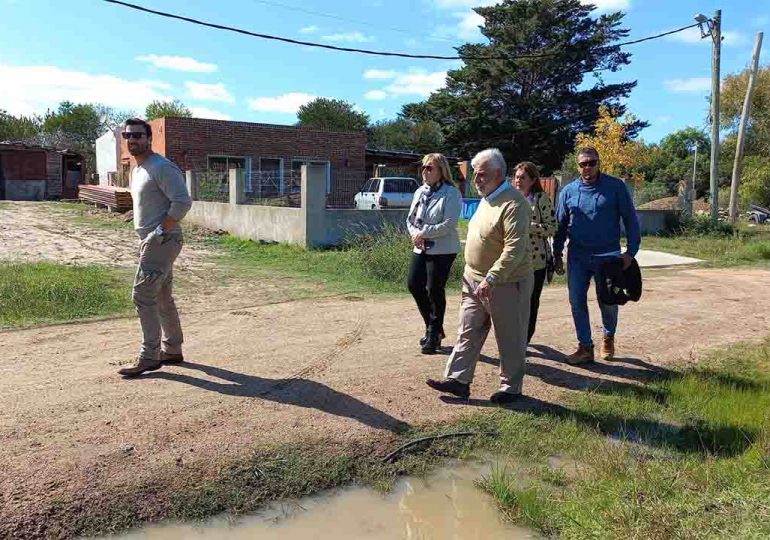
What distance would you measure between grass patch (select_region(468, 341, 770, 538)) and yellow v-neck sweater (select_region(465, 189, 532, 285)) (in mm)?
1005

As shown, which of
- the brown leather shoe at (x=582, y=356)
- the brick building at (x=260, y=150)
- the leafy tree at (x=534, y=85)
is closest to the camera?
the brown leather shoe at (x=582, y=356)

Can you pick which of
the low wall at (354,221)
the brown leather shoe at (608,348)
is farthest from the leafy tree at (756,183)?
the brown leather shoe at (608,348)

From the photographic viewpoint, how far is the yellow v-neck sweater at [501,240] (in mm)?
4066

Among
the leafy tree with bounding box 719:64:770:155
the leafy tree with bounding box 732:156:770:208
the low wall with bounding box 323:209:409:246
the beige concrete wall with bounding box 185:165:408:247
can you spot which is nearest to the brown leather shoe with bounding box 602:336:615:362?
the low wall with bounding box 323:209:409:246

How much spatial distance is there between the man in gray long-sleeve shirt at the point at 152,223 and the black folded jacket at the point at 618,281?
3.32 m

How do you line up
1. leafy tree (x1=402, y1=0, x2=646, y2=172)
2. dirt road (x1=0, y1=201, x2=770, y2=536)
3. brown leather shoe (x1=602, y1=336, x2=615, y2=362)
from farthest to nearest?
1. leafy tree (x1=402, y1=0, x2=646, y2=172)
2. brown leather shoe (x1=602, y1=336, x2=615, y2=362)
3. dirt road (x1=0, y1=201, x2=770, y2=536)

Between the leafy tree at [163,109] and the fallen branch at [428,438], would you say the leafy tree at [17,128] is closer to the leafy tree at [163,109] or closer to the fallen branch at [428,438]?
the leafy tree at [163,109]

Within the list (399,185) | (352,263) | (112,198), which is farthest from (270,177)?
(352,263)

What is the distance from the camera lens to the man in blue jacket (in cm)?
523

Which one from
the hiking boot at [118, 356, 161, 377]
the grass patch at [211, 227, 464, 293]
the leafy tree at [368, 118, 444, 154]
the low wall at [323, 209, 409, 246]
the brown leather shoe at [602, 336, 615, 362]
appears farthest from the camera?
the leafy tree at [368, 118, 444, 154]

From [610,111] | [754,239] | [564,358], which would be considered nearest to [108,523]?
[564,358]

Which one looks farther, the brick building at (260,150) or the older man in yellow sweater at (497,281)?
the brick building at (260,150)

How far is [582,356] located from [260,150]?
23.6 meters

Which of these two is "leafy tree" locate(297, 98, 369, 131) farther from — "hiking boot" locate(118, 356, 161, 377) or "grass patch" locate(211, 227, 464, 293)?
"hiking boot" locate(118, 356, 161, 377)
